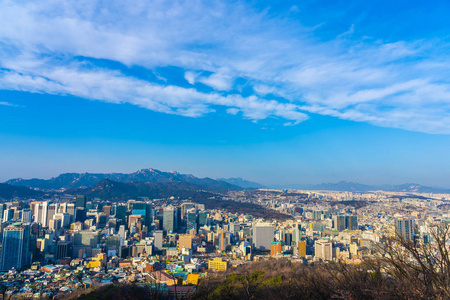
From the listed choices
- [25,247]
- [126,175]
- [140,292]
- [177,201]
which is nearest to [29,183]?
[126,175]

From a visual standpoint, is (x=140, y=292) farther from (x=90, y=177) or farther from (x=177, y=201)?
(x=90, y=177)

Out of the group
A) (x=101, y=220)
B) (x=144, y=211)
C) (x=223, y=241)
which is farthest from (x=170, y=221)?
(x=223, y=241)

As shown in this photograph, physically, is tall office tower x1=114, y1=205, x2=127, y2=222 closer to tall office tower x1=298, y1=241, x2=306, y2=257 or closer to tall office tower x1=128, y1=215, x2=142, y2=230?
tall office tower x1=128, y1=215, x2=142, y2=230

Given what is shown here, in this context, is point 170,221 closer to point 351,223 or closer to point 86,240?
point 86,240

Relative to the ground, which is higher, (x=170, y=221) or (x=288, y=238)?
(x=170, y=221)

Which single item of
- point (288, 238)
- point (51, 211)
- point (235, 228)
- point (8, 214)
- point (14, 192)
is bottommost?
point (288, 238)

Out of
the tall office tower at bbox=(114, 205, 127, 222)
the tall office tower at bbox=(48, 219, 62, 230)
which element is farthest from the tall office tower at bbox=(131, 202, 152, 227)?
the tall office tower at bbox=(48, 219, 62, 230)
